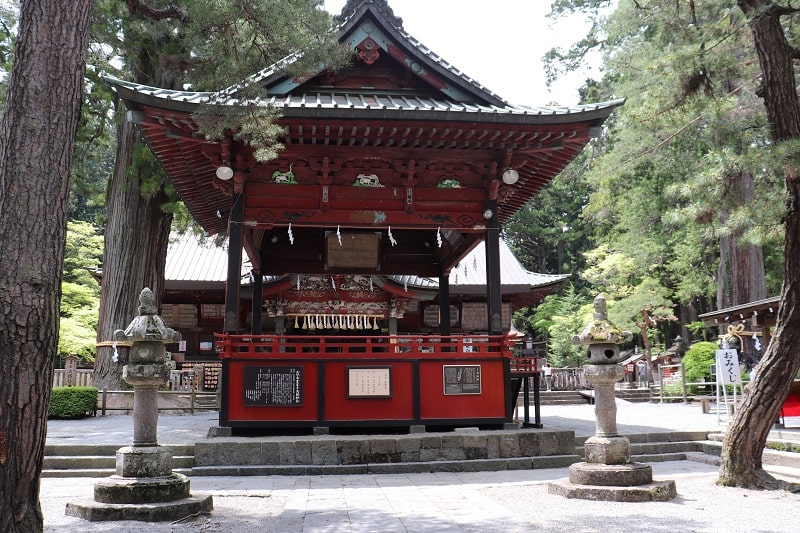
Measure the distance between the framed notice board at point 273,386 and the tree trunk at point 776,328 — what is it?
18.5ft

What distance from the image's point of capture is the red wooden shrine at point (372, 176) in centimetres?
937

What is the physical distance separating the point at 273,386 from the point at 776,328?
21.4 feet

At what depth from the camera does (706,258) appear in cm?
2981

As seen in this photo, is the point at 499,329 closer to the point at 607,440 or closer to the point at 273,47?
the point at 607,440

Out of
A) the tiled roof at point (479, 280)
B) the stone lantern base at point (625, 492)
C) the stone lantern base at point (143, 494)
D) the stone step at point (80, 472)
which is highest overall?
the tiled roof at point (479, 280)

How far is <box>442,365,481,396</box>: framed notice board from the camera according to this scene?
9.76 metres

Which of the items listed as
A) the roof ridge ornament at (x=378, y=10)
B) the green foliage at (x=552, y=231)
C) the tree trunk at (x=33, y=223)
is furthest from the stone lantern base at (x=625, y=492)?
the green foliage at (x=552, y=231)

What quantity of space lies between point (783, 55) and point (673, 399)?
16.0m

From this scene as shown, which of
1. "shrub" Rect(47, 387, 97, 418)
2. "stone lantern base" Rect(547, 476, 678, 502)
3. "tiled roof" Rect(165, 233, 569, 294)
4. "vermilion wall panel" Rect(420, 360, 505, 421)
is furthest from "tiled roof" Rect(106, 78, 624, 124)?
"tiled roof" Rect(165, 233, 569, 294)

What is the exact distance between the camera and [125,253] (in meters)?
15.6

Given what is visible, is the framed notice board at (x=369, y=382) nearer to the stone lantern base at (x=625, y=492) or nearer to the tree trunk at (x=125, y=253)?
the stone lantern base at (x=625, y=492)

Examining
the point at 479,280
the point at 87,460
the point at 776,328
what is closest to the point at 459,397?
the point at 776,328

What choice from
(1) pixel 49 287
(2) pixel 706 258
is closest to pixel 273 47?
(1) pixel 49 287

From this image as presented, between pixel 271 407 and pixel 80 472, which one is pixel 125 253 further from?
pixel 271 407
